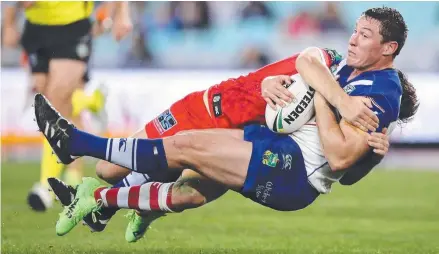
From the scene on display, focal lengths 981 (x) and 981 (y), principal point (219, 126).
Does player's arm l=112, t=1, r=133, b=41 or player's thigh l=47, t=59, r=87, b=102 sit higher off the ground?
player's arm l=112, t=1, r=133, b=41

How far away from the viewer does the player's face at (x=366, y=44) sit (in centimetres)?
581

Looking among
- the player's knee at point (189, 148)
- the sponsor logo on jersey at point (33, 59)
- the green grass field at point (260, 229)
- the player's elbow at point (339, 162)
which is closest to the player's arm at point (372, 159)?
the player's elbow at point (339, 162)

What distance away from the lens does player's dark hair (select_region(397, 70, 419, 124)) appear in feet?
20.0

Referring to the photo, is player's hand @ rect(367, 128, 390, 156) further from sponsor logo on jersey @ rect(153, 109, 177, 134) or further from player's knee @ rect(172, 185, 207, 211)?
sponsor logo on jersey @ rect(153, 109, 177, 134)

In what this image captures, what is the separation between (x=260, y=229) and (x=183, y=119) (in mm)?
2218

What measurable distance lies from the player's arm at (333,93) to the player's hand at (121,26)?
343 centimetres

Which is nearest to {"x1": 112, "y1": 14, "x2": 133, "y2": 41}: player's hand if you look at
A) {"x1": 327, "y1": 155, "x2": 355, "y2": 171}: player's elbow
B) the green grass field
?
the green grass field

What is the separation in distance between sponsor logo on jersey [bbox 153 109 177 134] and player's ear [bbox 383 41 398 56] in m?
1.49

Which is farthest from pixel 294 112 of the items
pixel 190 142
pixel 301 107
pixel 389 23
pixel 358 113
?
pixel 389 23

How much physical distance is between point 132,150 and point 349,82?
137cm

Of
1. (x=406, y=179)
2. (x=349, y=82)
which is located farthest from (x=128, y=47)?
(x=349, y=82)

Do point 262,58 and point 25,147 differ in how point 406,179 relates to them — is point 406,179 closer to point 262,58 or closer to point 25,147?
point 262,58

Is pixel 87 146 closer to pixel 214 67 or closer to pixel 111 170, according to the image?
pixel 111 170

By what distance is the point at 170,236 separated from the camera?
25.2ft
